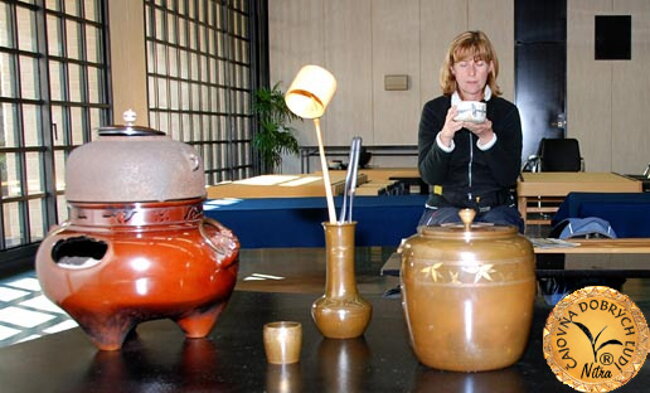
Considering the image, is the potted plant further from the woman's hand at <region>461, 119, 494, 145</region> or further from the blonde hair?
the woman's hand at <region>461, 119, 494, 145</region>

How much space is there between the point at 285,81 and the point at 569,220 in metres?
8.89

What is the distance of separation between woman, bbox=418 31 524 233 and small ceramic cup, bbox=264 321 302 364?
1.13 meters

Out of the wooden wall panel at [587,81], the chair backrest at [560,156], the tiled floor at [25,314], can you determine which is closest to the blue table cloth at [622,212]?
the tiled floor at [25,314]

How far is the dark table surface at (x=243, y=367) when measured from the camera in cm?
92

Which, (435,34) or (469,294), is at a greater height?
(435,34)

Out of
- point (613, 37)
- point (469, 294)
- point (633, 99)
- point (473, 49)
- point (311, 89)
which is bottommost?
point (469, 294)

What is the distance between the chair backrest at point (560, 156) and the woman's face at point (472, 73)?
21.4 feet

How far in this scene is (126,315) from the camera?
108 centimetres

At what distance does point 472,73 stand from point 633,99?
406 inches

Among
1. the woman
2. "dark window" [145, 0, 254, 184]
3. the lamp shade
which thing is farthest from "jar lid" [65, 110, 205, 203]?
"dark window" [145, 0, 254, 184]

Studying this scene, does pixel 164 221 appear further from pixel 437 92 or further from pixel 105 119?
pixel 437 92

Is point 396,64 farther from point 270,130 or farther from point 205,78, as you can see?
point 205,78

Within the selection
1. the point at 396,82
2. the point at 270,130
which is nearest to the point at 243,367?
the point at 270,130

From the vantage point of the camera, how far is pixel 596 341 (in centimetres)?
88
